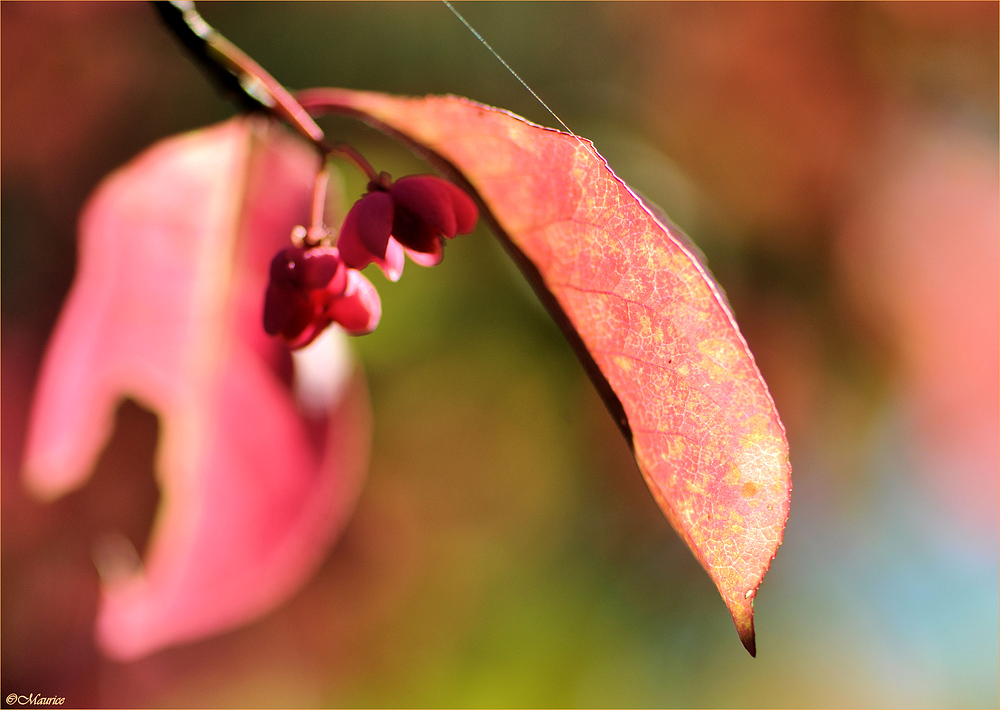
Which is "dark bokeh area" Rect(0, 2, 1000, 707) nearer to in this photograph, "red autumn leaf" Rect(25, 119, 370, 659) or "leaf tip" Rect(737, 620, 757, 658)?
"red autumn leaf" Rect(25, 119, 370, 659)

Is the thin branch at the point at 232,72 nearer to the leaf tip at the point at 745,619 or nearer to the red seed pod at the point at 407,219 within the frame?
the red seed pod at the point at 407,219

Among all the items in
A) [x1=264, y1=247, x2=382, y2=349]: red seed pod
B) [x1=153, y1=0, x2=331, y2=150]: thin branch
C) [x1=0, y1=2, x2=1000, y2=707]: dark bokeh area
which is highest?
[x1=153, y1=0, x2=331, y2=150]: thin branch

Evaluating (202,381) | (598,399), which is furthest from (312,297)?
(598,399)

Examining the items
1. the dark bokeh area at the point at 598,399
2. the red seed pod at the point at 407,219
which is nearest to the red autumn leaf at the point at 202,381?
the red seed pod at the point at 407,219

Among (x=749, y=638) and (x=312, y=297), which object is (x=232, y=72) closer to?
(x=312, y=297)

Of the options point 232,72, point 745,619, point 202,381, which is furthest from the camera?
point 202,381

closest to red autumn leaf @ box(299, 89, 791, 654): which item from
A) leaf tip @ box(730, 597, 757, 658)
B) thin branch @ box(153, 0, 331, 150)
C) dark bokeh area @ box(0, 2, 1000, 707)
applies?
leaf tip @ box(730, 597, 757, 658)
